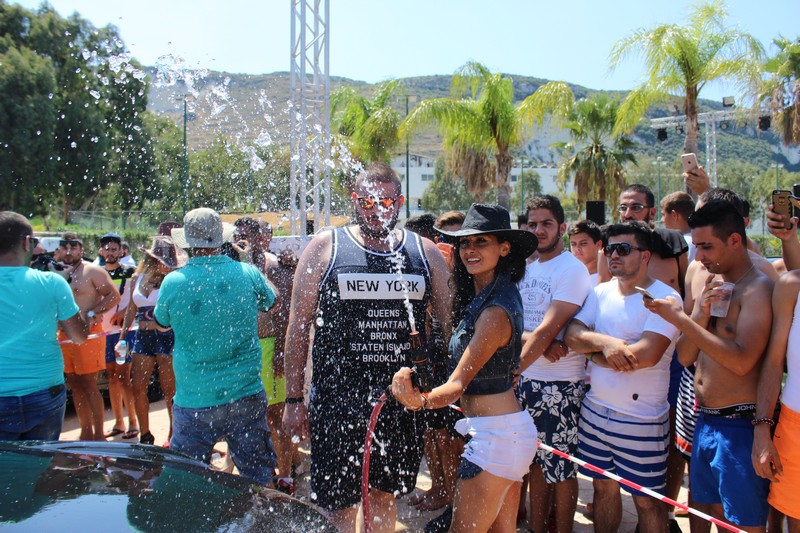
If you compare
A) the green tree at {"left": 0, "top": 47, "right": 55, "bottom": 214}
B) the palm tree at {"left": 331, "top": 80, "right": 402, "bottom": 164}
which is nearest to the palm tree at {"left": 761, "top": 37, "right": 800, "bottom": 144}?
the palm tree at {"left": 331, "top": 80, "right": 402, "bottom": 164}

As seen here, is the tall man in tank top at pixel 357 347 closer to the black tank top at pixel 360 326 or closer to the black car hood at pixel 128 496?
the black tank top at pixel 360 326

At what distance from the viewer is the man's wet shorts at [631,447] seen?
3758 millimetres

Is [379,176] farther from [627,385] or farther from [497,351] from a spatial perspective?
[627,385]

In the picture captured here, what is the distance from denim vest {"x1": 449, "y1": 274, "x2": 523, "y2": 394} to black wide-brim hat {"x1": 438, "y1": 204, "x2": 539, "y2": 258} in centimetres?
23

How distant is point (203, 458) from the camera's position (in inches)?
154

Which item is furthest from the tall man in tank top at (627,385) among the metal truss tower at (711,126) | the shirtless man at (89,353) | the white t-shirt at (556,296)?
the metal truss tower at (711,126)

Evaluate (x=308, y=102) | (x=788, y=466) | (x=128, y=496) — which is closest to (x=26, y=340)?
(x=128, y=496)

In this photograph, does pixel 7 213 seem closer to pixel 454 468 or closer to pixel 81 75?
pixel 454 468

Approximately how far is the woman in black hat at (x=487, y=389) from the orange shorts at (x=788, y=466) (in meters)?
1.24

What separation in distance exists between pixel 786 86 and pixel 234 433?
2159cm

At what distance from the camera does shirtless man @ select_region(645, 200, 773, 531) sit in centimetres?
326

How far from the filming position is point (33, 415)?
160 inches

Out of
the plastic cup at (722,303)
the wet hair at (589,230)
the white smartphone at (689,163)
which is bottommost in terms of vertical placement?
the plastic cup at (722,303)

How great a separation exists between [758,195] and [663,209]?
6305cm
